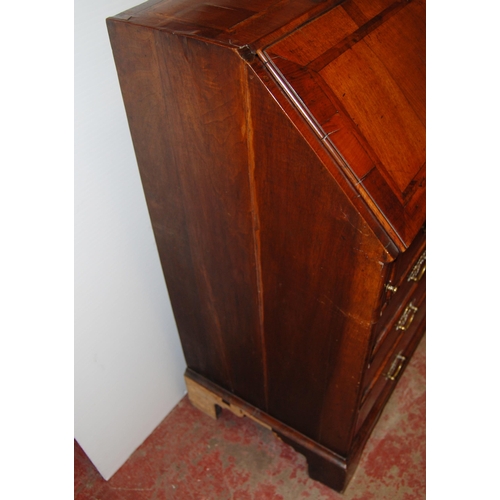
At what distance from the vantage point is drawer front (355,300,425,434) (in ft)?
4.30

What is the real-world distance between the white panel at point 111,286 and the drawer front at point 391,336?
24.2 inches

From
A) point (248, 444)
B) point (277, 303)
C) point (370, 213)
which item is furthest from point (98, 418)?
point (370, 213)

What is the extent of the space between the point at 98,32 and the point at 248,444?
4.11 feet

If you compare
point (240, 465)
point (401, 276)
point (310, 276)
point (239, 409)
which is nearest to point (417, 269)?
point (401, 276)

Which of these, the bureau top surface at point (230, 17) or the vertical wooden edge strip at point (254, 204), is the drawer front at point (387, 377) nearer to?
the vertical wooden edge strip at point (254, 204)

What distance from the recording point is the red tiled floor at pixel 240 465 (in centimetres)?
143

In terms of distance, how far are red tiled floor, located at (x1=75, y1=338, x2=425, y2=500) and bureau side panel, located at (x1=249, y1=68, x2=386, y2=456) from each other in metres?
0.27

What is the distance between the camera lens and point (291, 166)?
Answer: 31.4 inches

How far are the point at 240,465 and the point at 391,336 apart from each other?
633mm

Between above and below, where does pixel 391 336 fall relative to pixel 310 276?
below

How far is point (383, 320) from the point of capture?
111 centimetres

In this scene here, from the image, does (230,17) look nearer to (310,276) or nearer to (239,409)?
(310,276)

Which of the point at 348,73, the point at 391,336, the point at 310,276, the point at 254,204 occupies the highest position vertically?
the point at 348,73

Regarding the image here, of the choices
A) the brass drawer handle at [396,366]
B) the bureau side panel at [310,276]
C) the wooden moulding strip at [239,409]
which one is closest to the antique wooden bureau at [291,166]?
the bureau side panel at [310,276]
